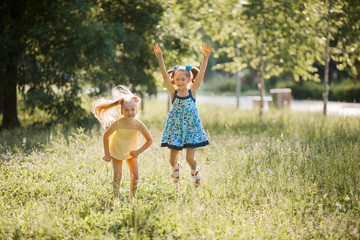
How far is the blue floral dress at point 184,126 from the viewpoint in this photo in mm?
4652

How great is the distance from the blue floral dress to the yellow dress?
63 centimetres

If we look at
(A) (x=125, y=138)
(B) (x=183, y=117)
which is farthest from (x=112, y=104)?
(B) (x=183, y=117)

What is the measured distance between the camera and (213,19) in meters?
10.3

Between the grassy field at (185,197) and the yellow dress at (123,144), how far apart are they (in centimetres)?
57

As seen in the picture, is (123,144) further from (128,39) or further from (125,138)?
(128,39)

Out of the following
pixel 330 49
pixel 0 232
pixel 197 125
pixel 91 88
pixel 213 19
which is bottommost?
pixel 0 232

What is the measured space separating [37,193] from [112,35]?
5207 millimetres

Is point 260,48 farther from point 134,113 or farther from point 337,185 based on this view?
point 134,113

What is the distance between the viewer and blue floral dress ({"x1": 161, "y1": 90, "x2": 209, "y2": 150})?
465 centimetres

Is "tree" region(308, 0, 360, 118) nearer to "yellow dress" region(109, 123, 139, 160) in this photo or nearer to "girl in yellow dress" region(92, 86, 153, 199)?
"girl in yellow dress" region(92, 86, 153, 199)

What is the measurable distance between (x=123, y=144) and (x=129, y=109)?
0.43 meters

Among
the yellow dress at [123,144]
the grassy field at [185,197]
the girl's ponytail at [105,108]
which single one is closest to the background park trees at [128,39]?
the grassy field at [185,197]

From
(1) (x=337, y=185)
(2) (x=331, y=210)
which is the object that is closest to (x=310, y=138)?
(1) (x=337, y=185)

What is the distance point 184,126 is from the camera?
4.67 m
